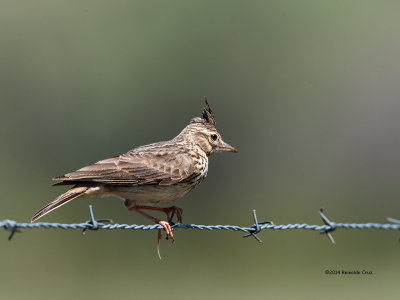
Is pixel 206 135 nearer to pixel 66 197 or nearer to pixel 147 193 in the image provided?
pixel 147 193

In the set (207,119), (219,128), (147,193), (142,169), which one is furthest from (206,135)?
(219,128)

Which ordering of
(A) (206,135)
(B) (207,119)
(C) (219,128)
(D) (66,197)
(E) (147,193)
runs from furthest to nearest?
(C) (219,128) → (B) (207,119) → (A) (206,135) → (E) (147,193) → (D) (66,197)

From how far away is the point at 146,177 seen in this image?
9.30 m

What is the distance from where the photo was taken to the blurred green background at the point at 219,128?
18094 millimetres

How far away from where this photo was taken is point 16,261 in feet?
59.8

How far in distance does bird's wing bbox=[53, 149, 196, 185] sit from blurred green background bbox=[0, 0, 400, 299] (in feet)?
23.5

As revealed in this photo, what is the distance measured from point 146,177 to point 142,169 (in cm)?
15

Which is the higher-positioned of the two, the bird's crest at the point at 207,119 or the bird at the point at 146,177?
the bird's crest at the point at 207,119

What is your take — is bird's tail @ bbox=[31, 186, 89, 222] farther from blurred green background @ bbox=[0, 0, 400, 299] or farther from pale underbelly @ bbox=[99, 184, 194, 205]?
blurred green background @ bbox=[0, 0, 400, 299]

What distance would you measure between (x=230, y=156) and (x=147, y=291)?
782 centimetres

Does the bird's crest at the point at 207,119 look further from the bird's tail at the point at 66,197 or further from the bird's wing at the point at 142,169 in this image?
the bird's tail at the point at 66,197

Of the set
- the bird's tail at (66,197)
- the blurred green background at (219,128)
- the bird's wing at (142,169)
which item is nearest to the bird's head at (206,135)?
the bird's wing at (142,169)

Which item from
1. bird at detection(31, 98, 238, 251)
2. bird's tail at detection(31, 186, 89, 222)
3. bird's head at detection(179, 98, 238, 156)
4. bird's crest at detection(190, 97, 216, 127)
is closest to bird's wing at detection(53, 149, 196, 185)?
bird at detection(31, 98, 238, 251)

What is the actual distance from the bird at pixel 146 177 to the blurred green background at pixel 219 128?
702 cm
